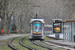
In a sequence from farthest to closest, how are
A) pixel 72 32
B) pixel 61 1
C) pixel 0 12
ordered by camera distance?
pixel 61 1
pixel 0 12
pixel 72 32

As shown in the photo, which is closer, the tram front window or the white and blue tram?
the white and blue tram

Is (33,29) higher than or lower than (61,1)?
lower

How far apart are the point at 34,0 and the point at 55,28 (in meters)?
30.5

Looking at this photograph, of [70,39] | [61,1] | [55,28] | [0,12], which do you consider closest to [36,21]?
[55,28]

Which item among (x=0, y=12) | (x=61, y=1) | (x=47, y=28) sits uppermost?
(x=61, y=1)

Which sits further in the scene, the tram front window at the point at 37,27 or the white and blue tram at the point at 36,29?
the tram front window at the point at 37,27

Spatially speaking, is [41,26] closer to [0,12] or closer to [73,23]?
[73,23]

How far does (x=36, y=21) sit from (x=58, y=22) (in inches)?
151

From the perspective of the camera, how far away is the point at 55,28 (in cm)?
2305

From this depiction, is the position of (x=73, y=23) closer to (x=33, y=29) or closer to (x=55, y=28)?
(x=55, y=28)

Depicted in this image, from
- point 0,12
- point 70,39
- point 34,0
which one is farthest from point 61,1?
point 70,39

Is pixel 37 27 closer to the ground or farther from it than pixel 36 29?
farther from it

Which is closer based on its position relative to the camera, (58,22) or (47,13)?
(58,22)

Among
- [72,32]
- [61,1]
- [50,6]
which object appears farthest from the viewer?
[50,6]
